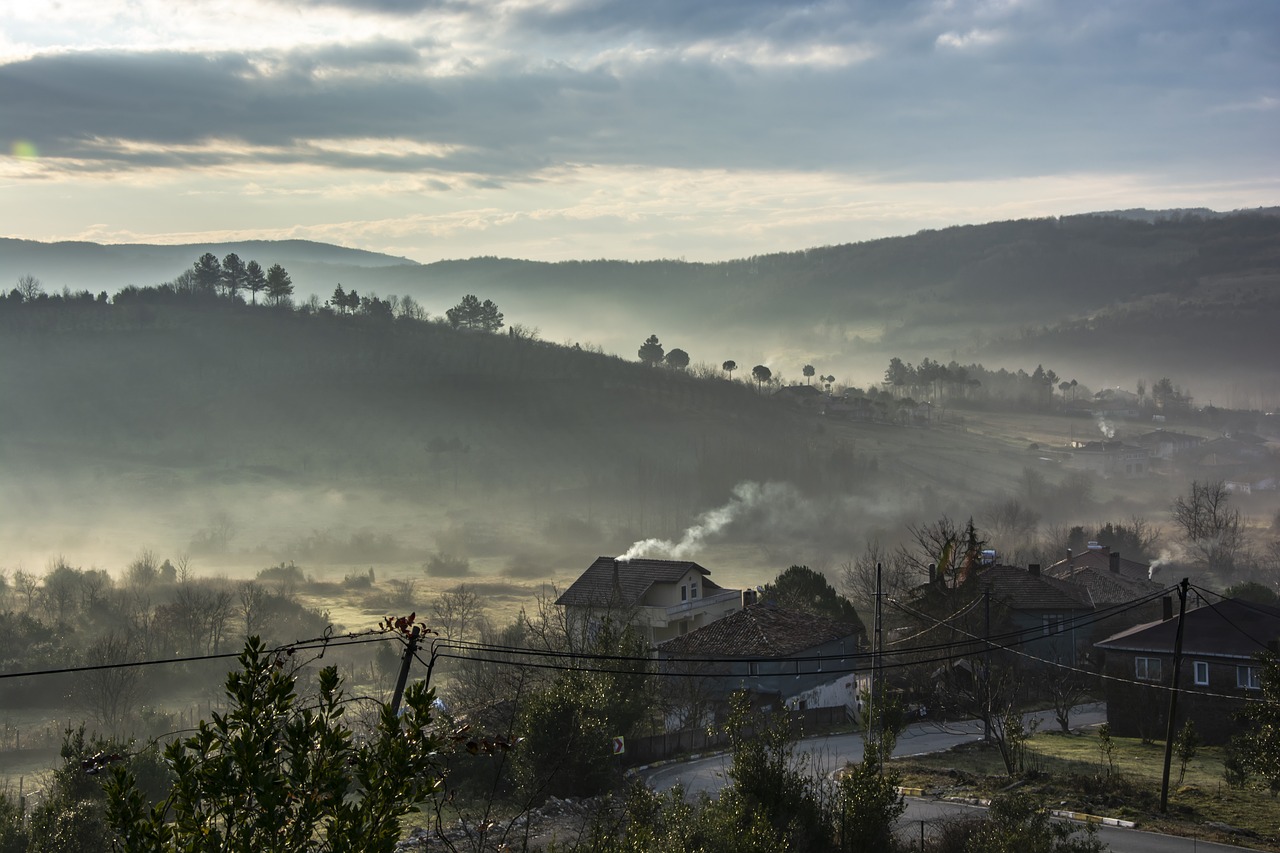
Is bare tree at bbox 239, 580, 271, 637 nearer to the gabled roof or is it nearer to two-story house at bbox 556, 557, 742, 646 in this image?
two-story house at bbox 556, 557, 742, 646

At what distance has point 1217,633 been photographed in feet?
150

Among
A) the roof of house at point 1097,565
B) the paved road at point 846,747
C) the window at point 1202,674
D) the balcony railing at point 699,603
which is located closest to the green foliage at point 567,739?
the paved road at point 846,747

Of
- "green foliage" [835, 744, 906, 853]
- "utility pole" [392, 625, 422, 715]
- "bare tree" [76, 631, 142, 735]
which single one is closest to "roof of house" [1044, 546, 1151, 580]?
"bare tree" [76, 631, 142, 735]

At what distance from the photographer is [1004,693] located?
4991 cm

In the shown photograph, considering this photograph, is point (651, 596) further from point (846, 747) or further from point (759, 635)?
point (846, 747)

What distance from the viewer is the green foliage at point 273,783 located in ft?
28.1

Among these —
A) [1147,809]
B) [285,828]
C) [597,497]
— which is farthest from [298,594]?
[285,828]

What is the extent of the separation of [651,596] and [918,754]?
1086 inches

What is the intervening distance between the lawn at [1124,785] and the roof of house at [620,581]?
26.5m

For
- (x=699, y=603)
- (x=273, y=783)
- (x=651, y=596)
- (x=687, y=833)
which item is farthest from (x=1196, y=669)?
(x=273, y=783)

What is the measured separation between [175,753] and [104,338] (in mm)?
206016

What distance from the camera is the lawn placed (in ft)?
105

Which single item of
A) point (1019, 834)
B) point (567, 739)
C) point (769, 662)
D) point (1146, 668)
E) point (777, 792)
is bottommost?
point (769, 662)

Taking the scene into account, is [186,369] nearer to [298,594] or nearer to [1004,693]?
[298,594]
